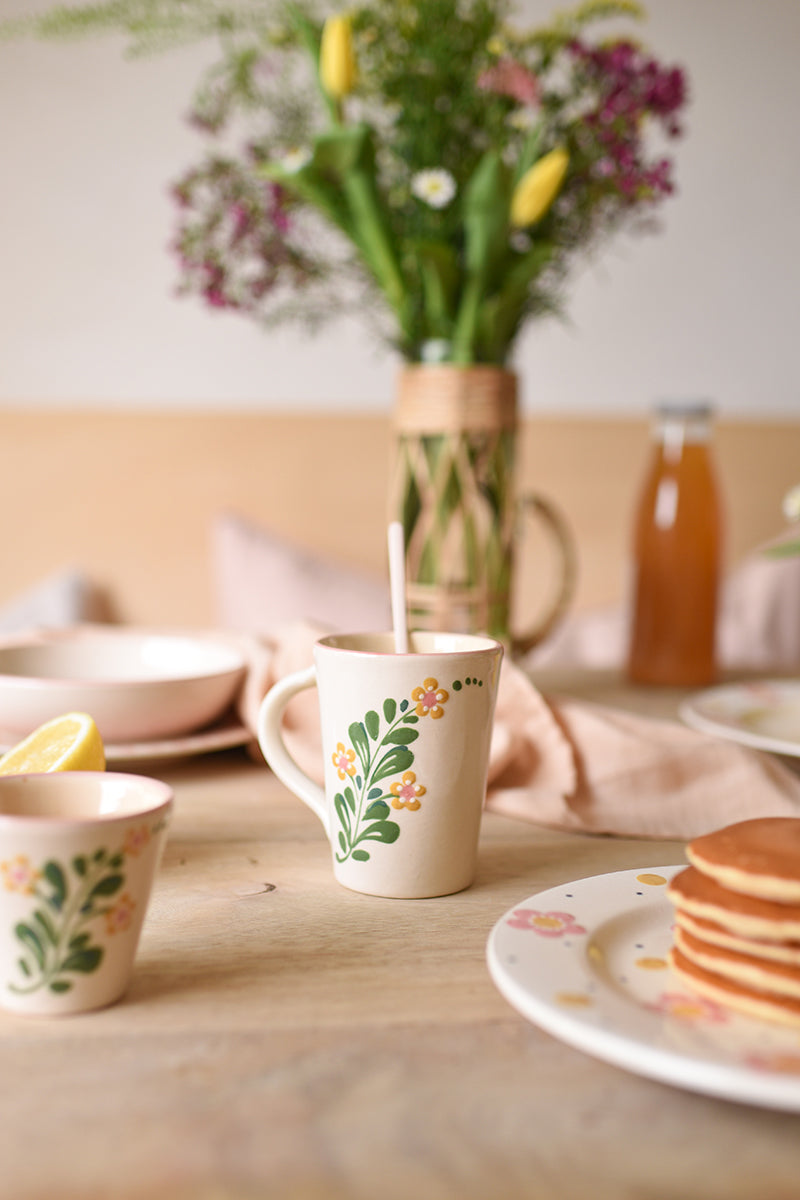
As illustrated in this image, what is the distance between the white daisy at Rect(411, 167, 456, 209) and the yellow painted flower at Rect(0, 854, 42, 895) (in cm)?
76

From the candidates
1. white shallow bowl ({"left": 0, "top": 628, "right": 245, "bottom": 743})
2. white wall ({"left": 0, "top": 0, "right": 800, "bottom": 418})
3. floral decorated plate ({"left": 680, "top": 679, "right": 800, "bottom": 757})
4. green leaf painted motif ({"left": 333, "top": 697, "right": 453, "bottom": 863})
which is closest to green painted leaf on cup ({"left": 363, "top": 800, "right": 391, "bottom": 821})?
green leaf painted motif ({"left": 333, "top": 697, "right": 453, "bottom": 863})

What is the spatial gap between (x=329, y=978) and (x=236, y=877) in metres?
0.14

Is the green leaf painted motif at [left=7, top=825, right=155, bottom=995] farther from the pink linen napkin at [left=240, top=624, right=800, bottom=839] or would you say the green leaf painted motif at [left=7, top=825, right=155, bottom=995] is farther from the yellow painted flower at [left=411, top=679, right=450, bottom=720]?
the pink linen napkin at [left=240, top=624, right=800, bottom=839]

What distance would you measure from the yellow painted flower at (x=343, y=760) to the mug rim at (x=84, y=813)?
0.36 feet

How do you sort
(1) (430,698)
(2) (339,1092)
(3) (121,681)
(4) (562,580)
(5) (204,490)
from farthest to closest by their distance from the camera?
(5) (204,490) < (4) (562,580) < (3) (121,681) < (1) (430,698) < (2) (339,1092)

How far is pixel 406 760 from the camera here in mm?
524

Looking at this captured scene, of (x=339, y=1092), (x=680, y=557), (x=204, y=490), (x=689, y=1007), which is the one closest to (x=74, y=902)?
(x=339, y=1092)

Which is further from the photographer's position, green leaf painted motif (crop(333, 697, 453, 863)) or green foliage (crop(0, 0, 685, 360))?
green foliage (crop(0, 0, 685, 360))

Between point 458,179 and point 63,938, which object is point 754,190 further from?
point 63,938

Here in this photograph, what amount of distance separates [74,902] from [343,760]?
0.56 ft

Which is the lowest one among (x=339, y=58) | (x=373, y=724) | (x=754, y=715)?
(x=754, y=715)

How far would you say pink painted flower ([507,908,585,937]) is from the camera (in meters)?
0.45

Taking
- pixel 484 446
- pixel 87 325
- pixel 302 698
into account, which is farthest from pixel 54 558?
pixel 302 698

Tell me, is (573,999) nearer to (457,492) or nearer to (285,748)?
(285,748)
